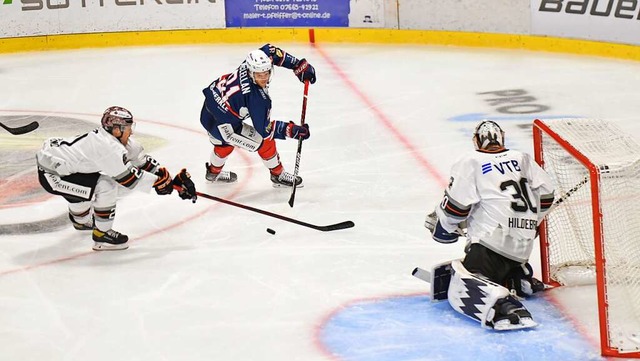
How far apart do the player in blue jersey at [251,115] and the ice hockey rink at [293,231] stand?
7.5 inches

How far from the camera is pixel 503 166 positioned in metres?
3.94

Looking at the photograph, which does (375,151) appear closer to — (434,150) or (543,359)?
(434,150)

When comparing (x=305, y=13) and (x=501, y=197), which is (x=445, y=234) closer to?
(x=501, y=197)

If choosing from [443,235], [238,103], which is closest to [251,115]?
[238,103]

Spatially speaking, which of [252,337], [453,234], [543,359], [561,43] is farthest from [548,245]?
[561,43]

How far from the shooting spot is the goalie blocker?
384cm

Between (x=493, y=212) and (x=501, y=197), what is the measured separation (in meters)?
0.07

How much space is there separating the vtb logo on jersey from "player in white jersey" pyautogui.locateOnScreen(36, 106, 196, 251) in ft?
5.04

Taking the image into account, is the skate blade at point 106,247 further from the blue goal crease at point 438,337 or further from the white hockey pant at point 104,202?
the blue goal crease at point 438,337

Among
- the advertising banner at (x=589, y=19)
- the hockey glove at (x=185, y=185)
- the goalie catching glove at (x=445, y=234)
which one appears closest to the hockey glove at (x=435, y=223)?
Answer: the goalie catching glove at (x=445, y=234)

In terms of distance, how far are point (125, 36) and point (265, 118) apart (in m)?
5.58

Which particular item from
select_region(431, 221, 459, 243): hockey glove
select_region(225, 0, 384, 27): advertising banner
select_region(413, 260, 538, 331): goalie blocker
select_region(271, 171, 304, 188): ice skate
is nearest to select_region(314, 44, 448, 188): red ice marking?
select_region(225, 0, 384, 27): advertising banner

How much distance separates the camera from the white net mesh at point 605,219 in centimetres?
368

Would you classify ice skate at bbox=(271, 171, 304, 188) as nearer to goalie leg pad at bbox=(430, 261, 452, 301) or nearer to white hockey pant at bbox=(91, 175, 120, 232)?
white hockey pant at bbox=(91, 175, 120, 232)
